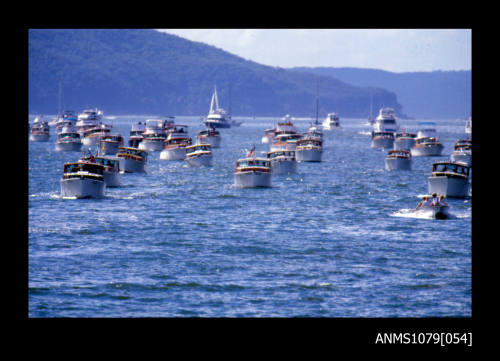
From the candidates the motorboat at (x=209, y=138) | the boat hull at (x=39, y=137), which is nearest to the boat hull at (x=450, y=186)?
the motorboat at (x=209, y=138)

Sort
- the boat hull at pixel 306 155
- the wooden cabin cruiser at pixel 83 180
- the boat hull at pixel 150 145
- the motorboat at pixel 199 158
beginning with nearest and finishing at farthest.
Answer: the wooden cabin cruiser at pixel 83 180 → the motorboat at pixel 199 158 → the boat hull at pixel 306 155 → the boat hull at pixel 150 145

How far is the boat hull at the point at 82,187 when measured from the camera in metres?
61.7

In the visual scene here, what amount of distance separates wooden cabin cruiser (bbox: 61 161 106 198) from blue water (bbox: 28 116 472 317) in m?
0.99

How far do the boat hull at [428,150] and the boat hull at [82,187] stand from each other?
246ft

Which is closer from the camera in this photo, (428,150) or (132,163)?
(132,163)

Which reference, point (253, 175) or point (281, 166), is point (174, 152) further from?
point (253, 175)

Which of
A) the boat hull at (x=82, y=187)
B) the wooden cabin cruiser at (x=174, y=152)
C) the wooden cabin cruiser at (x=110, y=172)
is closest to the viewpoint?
the boat hull at (x=82, y=187)

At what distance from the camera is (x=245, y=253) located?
42.4 m

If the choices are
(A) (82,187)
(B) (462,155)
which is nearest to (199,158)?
(B) (462,155)

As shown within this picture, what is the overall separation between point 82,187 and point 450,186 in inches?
1137

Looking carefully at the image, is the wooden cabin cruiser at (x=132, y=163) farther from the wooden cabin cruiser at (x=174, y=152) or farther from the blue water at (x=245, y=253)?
the wooden cabin cruiser at (x=174, y=152)
